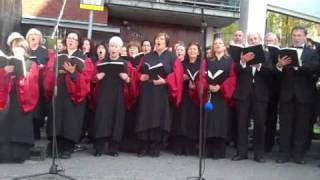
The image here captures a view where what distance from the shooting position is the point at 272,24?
23.7 meters

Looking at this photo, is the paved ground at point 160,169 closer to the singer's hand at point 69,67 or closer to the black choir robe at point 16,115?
the black choir robe at point 16,115

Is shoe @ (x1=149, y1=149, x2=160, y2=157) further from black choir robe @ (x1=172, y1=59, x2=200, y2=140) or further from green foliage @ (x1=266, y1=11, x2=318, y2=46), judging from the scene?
green foliage @ (x1=266, y1=11, x2=318, y2=46)

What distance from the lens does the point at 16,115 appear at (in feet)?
28.6

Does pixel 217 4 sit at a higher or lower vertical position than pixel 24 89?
higher

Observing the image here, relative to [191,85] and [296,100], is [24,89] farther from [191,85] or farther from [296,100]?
[296,100]

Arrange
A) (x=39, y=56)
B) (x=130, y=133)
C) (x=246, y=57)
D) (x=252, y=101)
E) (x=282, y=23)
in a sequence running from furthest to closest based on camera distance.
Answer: (x=282, y=23)
(x=130, y=133)
(x=39, y=56)
(x=252, y=101)
(x=246, y=57)

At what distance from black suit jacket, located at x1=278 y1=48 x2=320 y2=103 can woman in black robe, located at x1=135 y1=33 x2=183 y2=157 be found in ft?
5.66

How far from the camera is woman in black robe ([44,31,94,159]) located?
916 centimetres

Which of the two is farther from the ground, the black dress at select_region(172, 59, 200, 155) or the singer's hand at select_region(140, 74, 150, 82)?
A: the singer's hand at select_region(140, 74, 150, 82)

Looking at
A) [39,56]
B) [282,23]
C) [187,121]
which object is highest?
[282,23]

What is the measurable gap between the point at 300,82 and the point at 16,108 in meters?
4.52

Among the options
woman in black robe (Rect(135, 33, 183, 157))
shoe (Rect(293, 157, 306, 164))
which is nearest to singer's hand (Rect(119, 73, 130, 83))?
woman in black robe (Rect(135, 33, 183, 157))

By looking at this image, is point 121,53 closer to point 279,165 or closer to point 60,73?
point 60,73

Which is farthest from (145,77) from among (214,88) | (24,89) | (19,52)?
(19,52)
